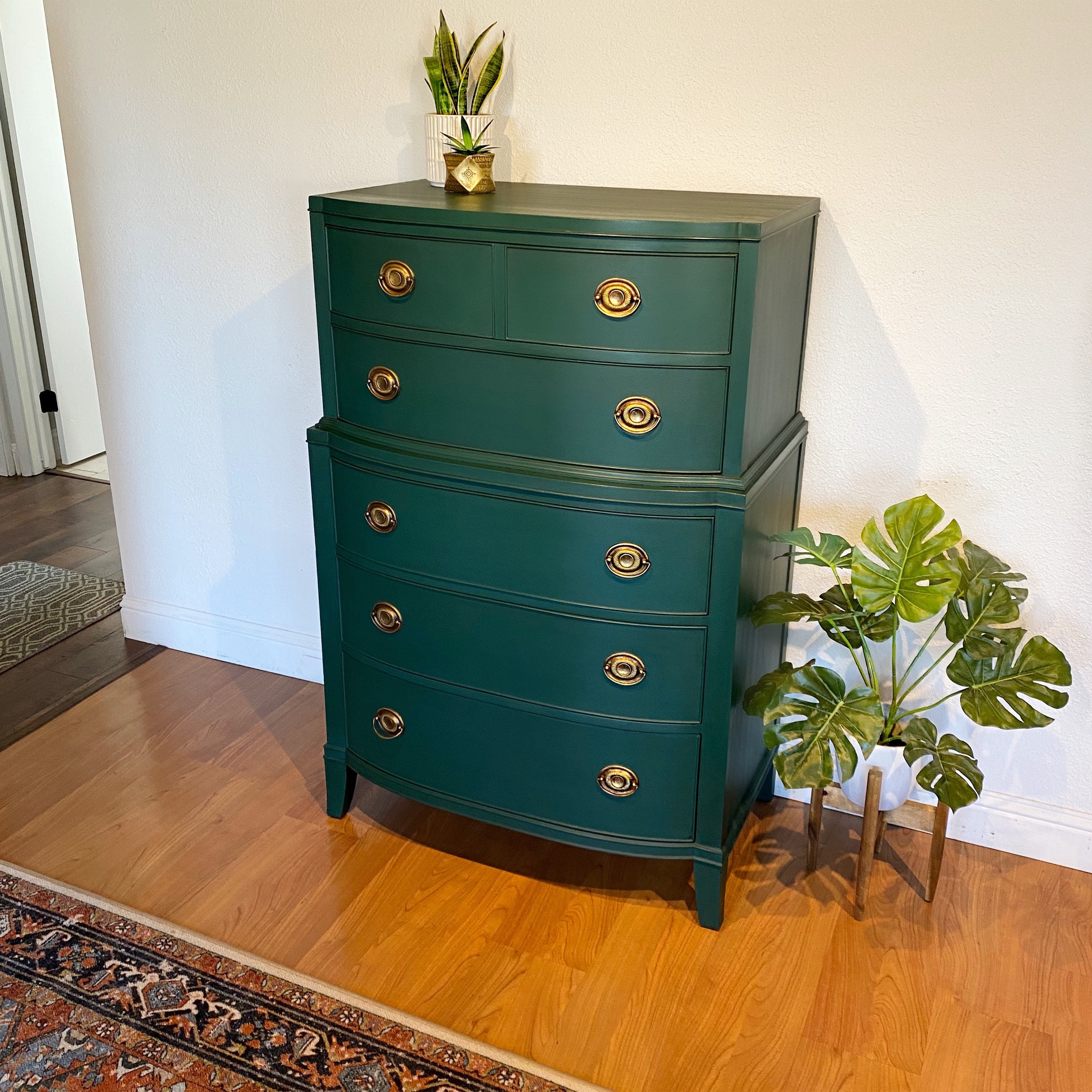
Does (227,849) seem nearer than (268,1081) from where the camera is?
No

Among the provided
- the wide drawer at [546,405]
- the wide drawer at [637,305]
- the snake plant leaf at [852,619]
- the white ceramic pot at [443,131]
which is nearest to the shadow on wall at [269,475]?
the white ceramic pot at [443,131]

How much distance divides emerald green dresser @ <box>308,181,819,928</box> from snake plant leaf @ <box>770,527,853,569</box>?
0.06 metres

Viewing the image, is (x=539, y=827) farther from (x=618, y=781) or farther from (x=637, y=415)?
(x=637, y=415)

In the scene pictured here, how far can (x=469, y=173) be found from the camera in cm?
195

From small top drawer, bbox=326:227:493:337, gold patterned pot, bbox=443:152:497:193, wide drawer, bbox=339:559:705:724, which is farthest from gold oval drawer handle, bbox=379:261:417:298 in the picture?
wide drawer, bbox=339:559:705:724

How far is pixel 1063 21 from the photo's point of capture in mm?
1715

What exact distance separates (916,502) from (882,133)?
2.05ft

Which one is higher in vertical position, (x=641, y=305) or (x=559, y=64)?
(x=559, y=64)

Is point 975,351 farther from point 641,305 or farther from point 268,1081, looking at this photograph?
point 268,1081

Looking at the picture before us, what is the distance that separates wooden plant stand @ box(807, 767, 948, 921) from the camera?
1.97 m

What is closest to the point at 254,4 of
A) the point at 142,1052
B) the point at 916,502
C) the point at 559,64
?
the point at 559,64

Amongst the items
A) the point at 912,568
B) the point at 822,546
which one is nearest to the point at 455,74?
the point at 822,546

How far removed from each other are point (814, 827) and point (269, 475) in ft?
4.87

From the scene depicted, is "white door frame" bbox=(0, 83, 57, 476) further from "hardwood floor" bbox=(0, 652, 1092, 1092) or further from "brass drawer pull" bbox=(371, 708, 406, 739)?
"brass drawer pull" bbox=(371, 708, 406, 739)
